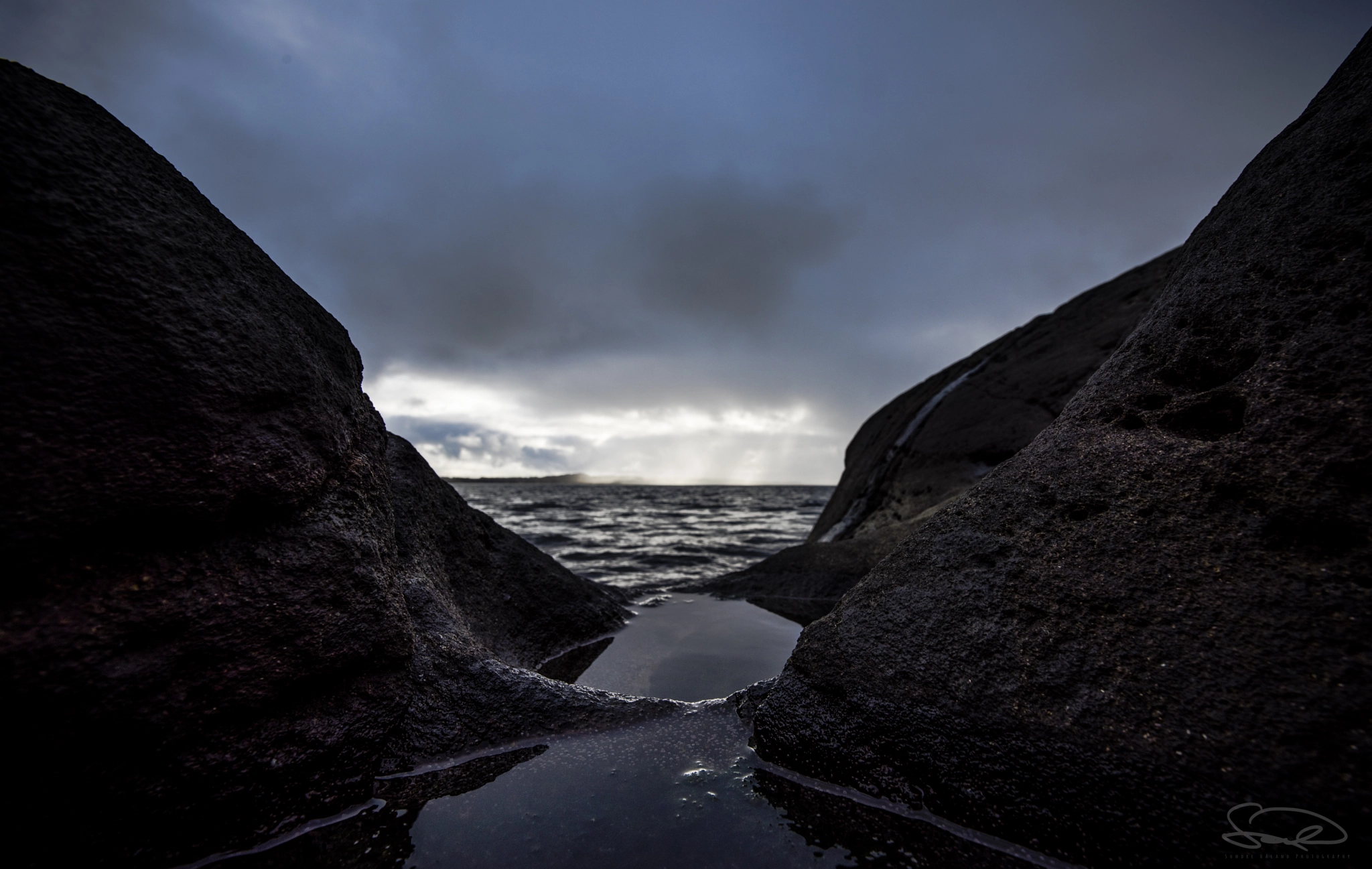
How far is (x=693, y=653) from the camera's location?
3.63 m

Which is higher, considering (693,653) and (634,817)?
(634,817)

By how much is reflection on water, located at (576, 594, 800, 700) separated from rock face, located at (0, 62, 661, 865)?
3.51 ft

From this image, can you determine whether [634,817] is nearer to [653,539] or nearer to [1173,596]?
[1173,596]

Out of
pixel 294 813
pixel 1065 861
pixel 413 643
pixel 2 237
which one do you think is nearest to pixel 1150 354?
pixel 1065 861

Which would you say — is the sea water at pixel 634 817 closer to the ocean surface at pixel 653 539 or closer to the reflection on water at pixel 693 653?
the reflection on water at pixel 693 653

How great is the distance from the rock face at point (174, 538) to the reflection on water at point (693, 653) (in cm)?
107

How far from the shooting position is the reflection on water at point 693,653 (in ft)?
9.84

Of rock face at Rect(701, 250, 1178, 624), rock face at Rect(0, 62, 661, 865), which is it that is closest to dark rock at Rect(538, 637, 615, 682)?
rock face at Rect(0, 62, 661, 865)

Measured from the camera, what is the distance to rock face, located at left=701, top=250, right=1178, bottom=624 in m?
5.25

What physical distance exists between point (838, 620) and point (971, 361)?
6881mm

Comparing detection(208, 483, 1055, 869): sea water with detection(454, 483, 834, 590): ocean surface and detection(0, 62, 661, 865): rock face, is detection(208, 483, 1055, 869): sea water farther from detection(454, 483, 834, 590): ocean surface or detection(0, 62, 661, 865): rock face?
detection(454, 483, 834, 590): ocean surface

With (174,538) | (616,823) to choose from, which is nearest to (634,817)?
(616,823)

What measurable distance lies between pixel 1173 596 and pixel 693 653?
8.95ft

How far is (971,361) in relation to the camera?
25.2ft
